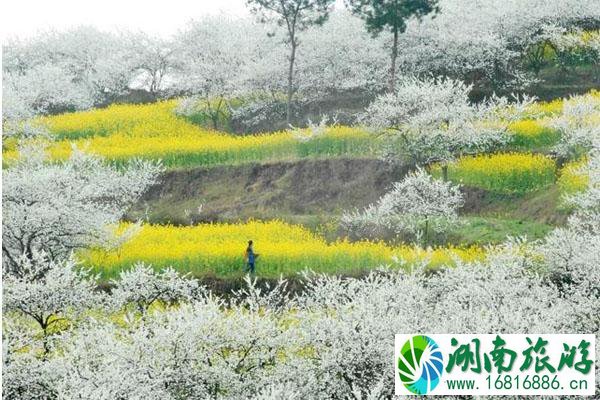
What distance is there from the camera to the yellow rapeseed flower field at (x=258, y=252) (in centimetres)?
1291

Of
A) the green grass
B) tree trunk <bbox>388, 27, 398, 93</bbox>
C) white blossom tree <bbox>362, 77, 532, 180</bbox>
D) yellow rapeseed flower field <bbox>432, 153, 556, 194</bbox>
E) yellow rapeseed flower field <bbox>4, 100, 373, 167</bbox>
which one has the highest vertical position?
tree trunk <bbox>388, 27, 398, 93</bbox>

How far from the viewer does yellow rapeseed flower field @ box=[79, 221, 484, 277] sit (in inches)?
508

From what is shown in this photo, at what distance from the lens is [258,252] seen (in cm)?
1312

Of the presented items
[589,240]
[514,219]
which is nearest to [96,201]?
[514,219]

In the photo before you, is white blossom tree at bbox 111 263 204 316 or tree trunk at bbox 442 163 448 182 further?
tree trunk at bbox 442 163 448 182

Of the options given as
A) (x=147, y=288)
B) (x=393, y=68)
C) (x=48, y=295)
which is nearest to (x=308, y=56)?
(x=393, y=68)

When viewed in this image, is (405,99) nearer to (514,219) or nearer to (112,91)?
(514,219)

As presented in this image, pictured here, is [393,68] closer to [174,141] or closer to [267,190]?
[267,190]

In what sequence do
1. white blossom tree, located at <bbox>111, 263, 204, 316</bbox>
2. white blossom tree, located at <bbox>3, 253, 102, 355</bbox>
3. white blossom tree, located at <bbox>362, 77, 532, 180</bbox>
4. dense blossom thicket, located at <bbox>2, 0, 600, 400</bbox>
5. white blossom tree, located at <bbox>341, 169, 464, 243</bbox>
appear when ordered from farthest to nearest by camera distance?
white blossom tree, located at <bbox>362, 77, 532, 180</bbox> < white blossom tree, located at <bbox>341, 169, 464, 243</bbox> < white blossom tree, located at <bbox>111, 263, 204, 316</bbox> < white blossom tree, located at <bbox>3, 253, 102, 355</bbox> < dense blossom thicket, located at <bbox>2, 0, 600, 400</bbox>

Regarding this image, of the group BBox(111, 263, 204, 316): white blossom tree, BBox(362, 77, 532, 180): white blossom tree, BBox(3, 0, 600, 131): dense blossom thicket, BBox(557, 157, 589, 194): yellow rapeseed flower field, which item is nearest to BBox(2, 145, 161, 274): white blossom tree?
BBox(111, 263, 204, 316): white blossom tree

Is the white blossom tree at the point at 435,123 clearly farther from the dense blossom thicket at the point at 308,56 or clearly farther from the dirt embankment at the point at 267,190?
the dense blossom thicket at the point at 308,56

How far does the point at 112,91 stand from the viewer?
2042 centimetres

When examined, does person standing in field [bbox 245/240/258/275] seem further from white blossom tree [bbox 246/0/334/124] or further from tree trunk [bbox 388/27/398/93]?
tree trunk [bbox 388/27/398/93]

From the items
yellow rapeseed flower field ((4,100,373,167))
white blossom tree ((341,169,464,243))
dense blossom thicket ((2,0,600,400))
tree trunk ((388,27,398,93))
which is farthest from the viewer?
tree trunk ((388,27,398,93))
